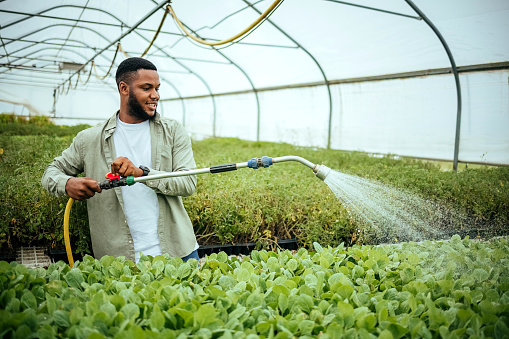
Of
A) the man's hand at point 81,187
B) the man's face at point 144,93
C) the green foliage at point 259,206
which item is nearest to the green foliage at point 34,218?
the green foliage at point 259,206

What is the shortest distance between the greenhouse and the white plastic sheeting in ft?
0.13

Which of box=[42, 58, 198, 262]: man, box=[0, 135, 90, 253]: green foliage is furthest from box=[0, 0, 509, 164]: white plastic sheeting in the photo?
box=[0, 135, 90, 253]: green foliage

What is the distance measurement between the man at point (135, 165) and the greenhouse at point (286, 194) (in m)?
0.01

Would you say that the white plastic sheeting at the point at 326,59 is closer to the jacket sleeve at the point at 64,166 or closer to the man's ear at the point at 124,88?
the man's ear at the point at 124,88

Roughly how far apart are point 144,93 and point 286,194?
6.39 ft

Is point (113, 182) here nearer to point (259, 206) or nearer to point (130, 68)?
point (130, 68)

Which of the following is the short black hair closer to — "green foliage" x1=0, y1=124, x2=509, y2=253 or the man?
the man

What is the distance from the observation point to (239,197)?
145 inches

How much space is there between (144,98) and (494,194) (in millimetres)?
3705

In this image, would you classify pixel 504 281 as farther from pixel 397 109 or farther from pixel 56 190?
pixel 397 109

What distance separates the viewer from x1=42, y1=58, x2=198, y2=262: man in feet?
7.43

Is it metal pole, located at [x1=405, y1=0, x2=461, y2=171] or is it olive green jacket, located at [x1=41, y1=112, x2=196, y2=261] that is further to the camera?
metal pole, located at [x1=405, y1=0, x2=461, y2=171]

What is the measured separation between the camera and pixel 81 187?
6.55 feet

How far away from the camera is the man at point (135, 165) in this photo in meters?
2.26
